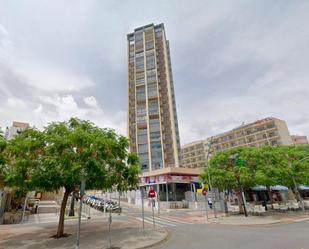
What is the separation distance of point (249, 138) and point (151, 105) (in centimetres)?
4134

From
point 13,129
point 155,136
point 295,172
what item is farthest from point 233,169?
point 13,129

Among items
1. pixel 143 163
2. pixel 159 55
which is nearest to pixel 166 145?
pixel 143 163

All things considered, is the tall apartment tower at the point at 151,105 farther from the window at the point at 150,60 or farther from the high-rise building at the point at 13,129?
the high-rise building at the point at 13,129

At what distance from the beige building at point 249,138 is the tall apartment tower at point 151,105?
1838 centimetres

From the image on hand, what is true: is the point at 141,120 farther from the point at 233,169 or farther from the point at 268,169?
the point at 268,169

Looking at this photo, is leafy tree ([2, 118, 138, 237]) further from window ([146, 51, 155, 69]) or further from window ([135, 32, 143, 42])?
window ([135, 32, 143, 42])

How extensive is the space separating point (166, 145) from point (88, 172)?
51.4 metres

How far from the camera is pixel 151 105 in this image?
65.1m

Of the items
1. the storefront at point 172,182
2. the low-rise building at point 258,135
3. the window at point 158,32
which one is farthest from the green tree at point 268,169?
the window at point 158,32

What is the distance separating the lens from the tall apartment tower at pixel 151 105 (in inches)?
2420

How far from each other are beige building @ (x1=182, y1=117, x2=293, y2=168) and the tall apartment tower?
18.4 m

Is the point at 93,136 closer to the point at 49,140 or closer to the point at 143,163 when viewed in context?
the point at 49,140

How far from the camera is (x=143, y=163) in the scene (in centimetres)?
6053

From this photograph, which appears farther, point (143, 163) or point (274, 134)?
point (274, 134)
